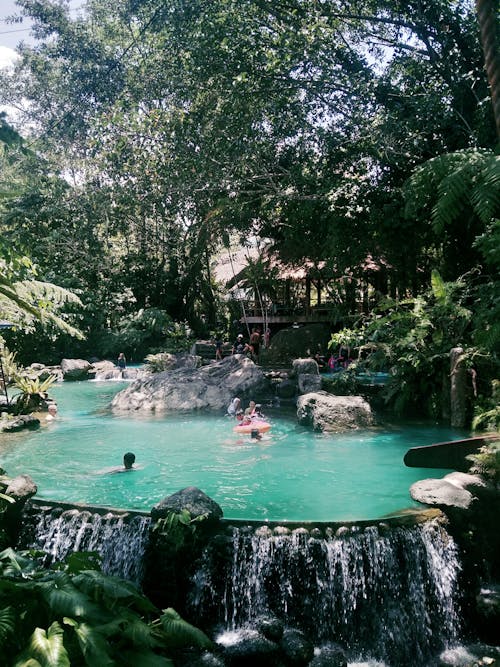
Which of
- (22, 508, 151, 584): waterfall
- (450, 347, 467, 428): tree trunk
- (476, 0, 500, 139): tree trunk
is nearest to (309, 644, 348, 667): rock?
(22, 508, 151, 584): waterfall

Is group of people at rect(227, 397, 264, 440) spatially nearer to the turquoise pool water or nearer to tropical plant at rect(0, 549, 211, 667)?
the turquoise pool water

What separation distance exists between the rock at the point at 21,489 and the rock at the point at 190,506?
1.54 metres

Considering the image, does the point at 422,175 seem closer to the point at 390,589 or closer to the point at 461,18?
the point at 390,589

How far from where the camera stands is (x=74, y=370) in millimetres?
19875

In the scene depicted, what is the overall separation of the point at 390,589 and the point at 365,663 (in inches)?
31.9

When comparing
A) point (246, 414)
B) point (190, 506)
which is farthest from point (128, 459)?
point (246, 414)

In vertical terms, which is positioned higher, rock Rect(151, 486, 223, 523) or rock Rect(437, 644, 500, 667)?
rock Rect(151, 486, 223, 523)

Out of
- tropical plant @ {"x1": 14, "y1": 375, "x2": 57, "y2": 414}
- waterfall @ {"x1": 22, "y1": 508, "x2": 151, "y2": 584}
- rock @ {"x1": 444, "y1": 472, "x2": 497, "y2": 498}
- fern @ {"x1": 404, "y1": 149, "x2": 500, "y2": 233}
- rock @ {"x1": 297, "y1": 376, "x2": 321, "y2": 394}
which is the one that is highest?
fern @ {"x1": 404, "y1": 149, "x2": 500, "y2": 233}

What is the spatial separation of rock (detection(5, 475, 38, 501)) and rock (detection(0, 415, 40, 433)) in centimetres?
526

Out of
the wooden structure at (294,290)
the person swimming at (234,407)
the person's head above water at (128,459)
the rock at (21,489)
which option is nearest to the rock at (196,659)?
the rock at (21,489)

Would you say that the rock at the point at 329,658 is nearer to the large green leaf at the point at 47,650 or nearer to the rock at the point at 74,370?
the large green leaf at the point at 47,650

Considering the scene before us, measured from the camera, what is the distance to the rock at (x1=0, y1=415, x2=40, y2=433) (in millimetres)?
11703

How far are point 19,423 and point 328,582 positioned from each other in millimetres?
8037

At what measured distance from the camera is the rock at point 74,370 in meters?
19.9
